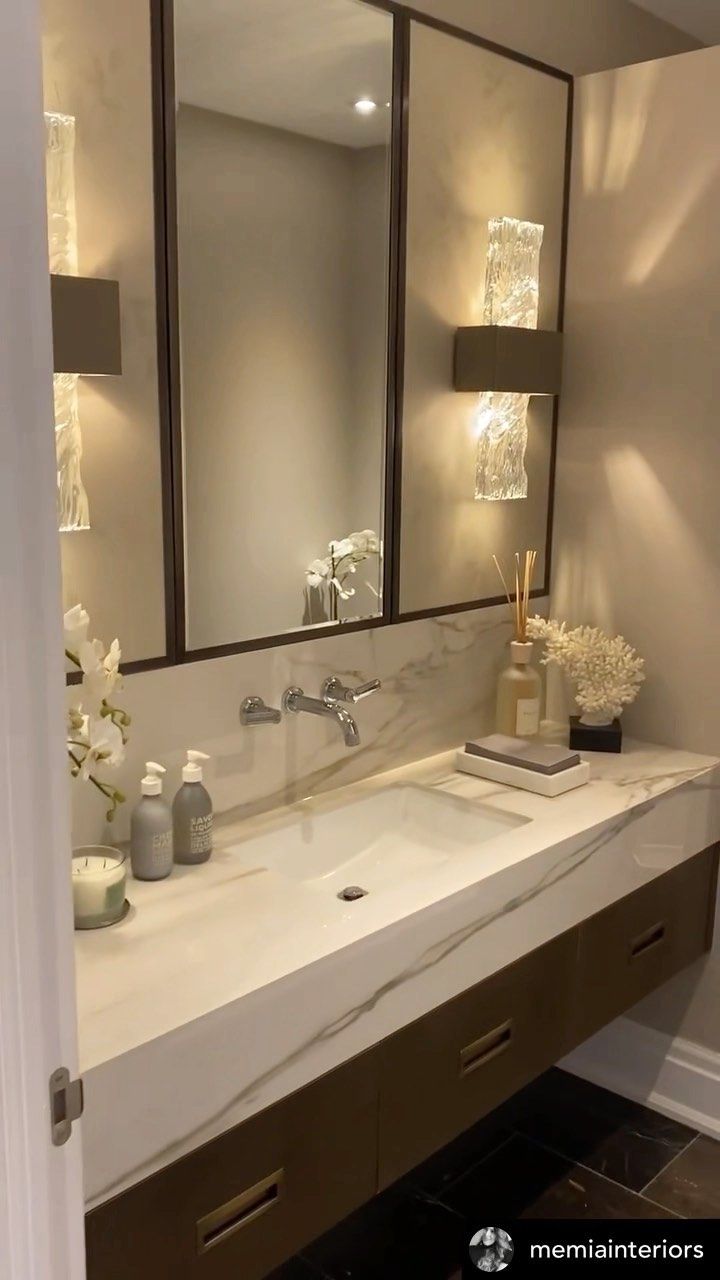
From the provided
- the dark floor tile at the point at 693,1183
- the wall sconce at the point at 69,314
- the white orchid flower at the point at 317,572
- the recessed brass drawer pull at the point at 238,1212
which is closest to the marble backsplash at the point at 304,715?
the white orchid flower at the point at 317,572

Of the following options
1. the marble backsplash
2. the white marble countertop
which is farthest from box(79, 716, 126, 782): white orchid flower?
the white marble countertop

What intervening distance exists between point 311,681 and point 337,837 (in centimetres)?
28

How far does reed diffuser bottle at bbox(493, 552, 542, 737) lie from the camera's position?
2434 millimetres

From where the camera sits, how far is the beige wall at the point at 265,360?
1.81 metres

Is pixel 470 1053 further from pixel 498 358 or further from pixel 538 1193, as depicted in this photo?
pixel 498 358

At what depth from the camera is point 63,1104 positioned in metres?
0.93

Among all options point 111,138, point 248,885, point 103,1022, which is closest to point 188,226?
point 111,138

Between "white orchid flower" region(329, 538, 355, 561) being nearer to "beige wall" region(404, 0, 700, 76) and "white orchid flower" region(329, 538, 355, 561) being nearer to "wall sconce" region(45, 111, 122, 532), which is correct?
"wall sconce" region(45, 111, 122, 532)

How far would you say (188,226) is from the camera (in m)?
1.77

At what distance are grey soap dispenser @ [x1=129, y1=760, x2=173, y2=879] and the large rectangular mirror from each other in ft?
0.86

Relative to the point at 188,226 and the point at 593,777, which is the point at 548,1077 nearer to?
the point at 593,777

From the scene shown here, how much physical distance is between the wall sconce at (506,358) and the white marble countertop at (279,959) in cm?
71

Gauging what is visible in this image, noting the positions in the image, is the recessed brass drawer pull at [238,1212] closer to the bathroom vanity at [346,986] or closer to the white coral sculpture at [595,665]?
the bathroom vanity at [346,986]

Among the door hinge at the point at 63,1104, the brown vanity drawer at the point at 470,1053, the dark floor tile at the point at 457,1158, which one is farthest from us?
the dark floor tile at the point at 457,1158
